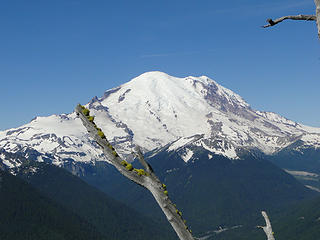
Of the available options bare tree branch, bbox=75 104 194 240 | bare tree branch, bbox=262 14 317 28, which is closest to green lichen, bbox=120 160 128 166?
bare tree branch, bbox=75 104 194 240

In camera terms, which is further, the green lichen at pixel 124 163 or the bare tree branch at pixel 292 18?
the bare tree branch at pixel 292 18

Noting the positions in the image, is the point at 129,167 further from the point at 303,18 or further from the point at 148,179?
the point at 303,18

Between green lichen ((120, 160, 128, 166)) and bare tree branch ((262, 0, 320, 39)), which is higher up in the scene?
bare tree branch ((262, 0, 320, 39))

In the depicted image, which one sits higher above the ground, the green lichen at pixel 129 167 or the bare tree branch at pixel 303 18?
the bare tree branch at pixel 303 18

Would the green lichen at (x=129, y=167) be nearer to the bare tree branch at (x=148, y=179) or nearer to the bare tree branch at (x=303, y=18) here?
the bare tree branch at (x=148, y=179)

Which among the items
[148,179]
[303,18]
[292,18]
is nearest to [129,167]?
[148,179]

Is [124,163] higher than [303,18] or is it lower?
lower

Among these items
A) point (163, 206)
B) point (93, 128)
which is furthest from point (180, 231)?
point (93, 128)

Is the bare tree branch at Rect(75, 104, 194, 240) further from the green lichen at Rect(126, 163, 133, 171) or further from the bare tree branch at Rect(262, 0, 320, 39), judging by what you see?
the bare tree branch at Rect(262, 0, 320, 39)

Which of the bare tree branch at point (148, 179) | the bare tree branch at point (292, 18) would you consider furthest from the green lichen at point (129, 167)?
the bare tree branch at point (292, 18)

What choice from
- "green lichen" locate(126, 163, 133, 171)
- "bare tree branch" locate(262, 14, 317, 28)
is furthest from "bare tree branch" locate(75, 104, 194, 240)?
"bare tree branch" locate(262, 14, 317, 28)

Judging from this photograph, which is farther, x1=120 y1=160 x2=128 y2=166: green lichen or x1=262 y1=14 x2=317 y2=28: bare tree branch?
x1=262 y1=14 x2=317 y2=28: bare tree branch

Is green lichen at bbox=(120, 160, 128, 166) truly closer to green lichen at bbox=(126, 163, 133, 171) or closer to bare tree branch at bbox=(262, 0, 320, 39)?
green lichen at bbox=(126, 163, 133, 171)
